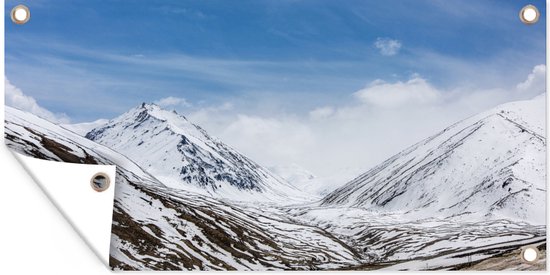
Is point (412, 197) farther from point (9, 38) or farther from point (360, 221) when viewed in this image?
point (9, 38)

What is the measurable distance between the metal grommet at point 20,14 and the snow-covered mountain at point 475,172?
4.33ft

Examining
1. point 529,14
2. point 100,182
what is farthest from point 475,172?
point 100,182

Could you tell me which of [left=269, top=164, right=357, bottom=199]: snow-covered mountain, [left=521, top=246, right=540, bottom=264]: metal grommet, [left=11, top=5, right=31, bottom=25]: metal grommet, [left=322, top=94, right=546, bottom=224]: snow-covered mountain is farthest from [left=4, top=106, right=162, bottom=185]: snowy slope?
[left=521, top=246, right=540, bottom=264]: metal grommet

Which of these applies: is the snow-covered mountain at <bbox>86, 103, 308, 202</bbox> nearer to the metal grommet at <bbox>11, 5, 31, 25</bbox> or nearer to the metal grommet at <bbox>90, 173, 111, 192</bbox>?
the metal grommet at <bbox>90, 173, 111, 192</bbox>

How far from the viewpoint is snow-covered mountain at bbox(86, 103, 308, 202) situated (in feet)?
7.82

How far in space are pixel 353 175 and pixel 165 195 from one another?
737mm

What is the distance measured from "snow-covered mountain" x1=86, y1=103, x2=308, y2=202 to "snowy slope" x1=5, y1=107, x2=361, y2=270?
0.04 metres

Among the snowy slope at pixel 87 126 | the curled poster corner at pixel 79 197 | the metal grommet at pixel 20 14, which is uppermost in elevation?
the metal grommet at pixel 20 14

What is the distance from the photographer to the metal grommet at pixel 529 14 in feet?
7.83

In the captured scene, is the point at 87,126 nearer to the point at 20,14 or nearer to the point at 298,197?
the point at 20,14

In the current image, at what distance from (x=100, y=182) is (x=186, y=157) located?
409 mm

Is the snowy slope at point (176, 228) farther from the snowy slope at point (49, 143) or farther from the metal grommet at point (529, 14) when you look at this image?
the metal grommet at point (529, 14)

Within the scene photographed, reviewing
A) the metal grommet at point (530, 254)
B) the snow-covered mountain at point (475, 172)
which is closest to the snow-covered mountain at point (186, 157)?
the snow-covered mountain at point (475, 172)

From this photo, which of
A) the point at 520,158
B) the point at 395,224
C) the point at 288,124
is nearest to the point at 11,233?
the point at 288,124
